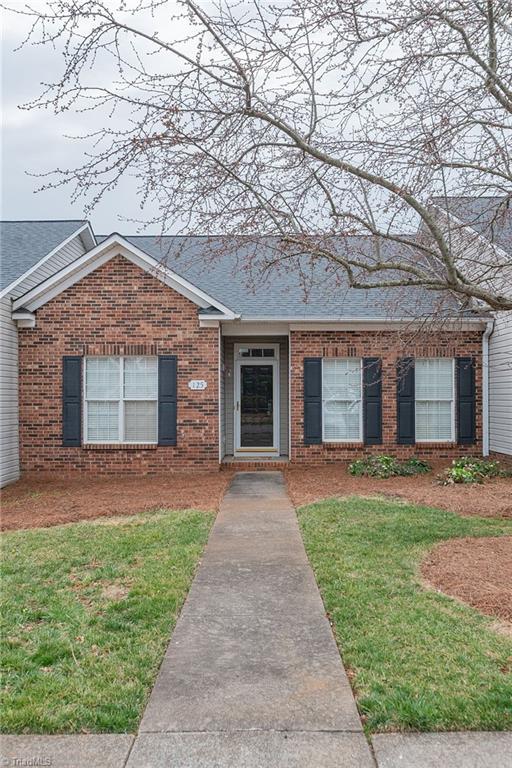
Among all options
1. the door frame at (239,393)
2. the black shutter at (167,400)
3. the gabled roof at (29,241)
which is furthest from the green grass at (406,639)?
the gabled roof at (29,241)

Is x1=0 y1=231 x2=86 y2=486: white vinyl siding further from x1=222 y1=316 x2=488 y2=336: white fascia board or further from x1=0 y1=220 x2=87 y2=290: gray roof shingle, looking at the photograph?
x1=222 y1=316 x2=488 y2=336: white fascia board

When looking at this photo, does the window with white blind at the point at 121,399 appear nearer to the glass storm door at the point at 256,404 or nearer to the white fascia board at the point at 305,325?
the white fascia board at the point at 305,325

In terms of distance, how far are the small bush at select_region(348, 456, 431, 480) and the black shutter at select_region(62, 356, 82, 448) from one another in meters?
5.44

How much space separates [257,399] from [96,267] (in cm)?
462

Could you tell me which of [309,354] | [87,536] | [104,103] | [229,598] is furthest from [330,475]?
[104,103]

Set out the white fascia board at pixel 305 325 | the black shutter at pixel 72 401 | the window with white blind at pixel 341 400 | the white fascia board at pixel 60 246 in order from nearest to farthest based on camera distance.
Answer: the white fascia board at pixel 60 246, the black shutter at pixel 72 401, the white fascia board at pixel 305 325, the window with white blind at pixel 341 400

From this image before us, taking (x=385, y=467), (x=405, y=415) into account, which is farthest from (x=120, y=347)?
(x=405, y=415)

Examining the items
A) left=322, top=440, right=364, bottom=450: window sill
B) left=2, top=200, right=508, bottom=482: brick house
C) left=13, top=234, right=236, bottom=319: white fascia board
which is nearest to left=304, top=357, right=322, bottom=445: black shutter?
left=2, top=200, right=508, bottom=482: brick house

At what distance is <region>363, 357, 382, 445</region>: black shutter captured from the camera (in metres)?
12.7

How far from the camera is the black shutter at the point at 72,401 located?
12.1 metres

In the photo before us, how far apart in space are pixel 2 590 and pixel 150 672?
Answer: 2182 millimetres

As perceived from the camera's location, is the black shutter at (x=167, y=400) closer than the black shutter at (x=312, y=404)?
Yes

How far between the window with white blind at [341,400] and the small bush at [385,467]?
0.78 meters

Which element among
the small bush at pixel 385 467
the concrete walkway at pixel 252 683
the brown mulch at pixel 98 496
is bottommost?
the brown mulch at pixel 98 496
